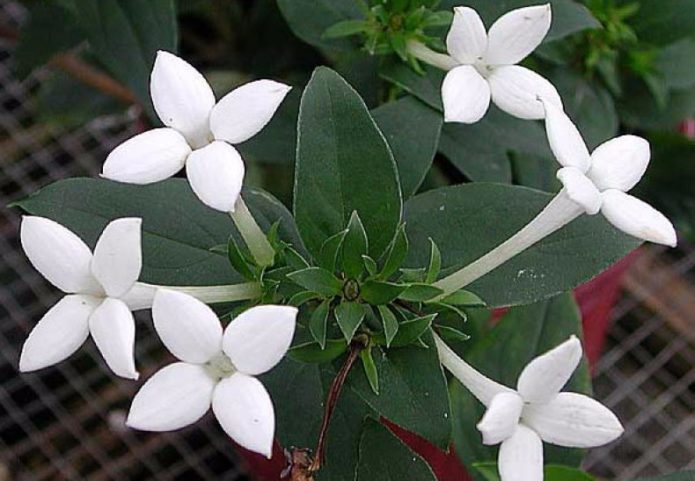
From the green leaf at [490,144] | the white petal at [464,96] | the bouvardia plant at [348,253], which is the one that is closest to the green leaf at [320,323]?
the bouvardia plant at [348,253]

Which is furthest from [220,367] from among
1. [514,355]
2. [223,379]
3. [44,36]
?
[44,36]

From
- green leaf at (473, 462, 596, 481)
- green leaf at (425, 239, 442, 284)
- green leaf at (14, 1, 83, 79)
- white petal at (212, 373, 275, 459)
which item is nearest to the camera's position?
white petal at (212, 373, 275, 459)

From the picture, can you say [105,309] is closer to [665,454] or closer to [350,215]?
[350,215]

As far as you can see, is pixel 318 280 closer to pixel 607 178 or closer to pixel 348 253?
pixel 348 253

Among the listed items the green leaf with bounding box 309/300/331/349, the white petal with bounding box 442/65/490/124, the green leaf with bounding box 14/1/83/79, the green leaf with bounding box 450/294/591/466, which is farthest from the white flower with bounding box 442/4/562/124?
the green leaf with bounding box 14/1/83/79

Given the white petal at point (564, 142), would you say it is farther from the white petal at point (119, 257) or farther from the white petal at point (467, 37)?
the white petal at point (119, 257)

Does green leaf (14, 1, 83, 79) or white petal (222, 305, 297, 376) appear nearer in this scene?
white petal (222, 305, 297, 376)

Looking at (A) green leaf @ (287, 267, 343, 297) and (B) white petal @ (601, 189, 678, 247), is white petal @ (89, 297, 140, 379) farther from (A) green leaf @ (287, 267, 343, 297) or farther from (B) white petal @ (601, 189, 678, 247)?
(B) white petal @ (601, 189, 678, 247)
